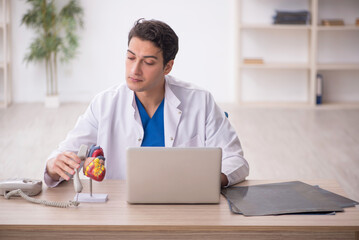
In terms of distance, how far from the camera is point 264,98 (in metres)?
7.53

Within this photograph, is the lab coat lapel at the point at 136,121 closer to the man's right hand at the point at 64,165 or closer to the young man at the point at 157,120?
the young man at the point at 157,120

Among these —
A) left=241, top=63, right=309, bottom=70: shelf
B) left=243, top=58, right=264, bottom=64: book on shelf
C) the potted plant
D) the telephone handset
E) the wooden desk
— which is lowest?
the wooden desk

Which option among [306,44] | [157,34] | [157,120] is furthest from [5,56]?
[157,34]

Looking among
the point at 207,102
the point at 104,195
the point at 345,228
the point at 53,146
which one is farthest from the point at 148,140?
the point at 53,146

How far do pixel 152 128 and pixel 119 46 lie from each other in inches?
196

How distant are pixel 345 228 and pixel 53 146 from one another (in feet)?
12.7

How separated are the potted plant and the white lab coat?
4.62m

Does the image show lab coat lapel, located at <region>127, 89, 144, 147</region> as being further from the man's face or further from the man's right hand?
the man's right hand

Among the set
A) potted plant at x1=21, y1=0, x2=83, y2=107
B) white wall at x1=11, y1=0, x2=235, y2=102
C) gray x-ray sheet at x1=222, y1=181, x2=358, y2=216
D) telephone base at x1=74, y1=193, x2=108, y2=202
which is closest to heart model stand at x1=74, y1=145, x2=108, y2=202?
telephone base at x1=74, y1=193, x2=108, y2=202

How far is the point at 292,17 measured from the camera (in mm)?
7078

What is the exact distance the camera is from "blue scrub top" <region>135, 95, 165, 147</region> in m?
2.50

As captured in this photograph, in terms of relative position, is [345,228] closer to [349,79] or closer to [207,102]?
[207,102]

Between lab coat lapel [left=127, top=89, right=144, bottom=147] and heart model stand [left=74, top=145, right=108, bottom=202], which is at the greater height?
lab coat lapel [left=127, top=89, right=144, bottom=147]

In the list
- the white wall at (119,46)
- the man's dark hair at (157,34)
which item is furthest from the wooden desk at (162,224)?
the white wall at (119,46)
